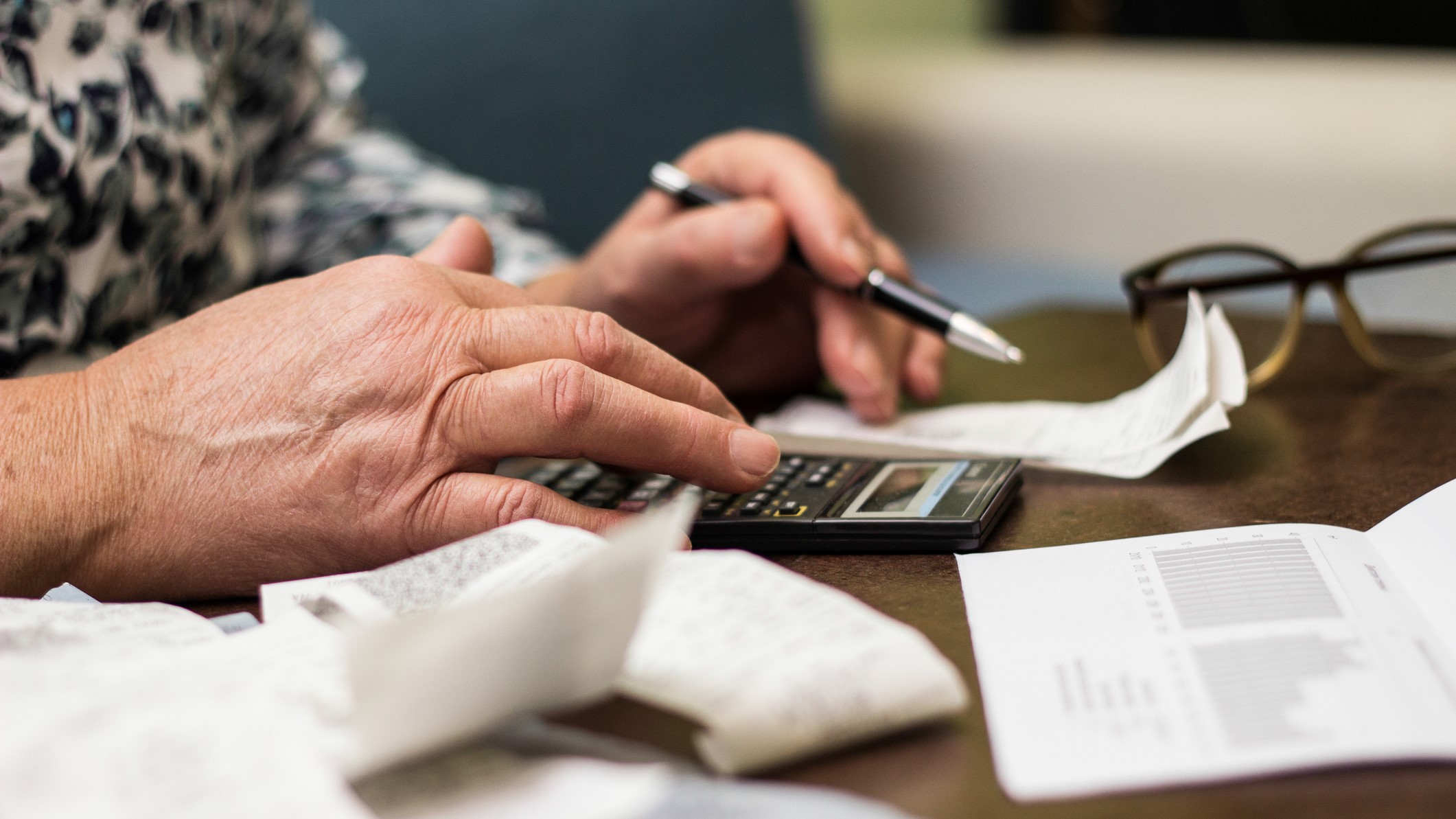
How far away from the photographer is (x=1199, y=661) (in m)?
0.38

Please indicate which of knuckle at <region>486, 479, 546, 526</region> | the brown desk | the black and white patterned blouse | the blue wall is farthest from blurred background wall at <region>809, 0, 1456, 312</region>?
knuckle at <region>486, 479, 546, 526</region>

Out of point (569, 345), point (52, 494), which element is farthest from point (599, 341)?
point (52, 494)

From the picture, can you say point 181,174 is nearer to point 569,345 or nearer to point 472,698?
point 569,345

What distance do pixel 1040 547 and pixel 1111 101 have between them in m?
1.36

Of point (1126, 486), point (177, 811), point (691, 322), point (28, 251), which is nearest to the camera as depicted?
point (177, 811)

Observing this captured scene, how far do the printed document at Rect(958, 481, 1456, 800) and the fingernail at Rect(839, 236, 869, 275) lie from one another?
0.33m

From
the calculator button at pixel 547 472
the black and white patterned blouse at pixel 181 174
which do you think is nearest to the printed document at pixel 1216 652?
the calculator button at pixel 547 472

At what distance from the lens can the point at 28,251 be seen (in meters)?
0.71

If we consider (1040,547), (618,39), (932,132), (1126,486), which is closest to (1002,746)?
(1040,547)

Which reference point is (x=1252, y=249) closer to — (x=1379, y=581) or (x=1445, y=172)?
(x=1379, y=581)

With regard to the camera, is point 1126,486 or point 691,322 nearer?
point 1126,486

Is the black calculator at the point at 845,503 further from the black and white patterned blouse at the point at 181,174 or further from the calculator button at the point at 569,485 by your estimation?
the black and white patterned blouse at the point at 181,174

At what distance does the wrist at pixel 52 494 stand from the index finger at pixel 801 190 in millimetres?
448

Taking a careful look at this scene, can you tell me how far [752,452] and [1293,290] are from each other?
0.45m
